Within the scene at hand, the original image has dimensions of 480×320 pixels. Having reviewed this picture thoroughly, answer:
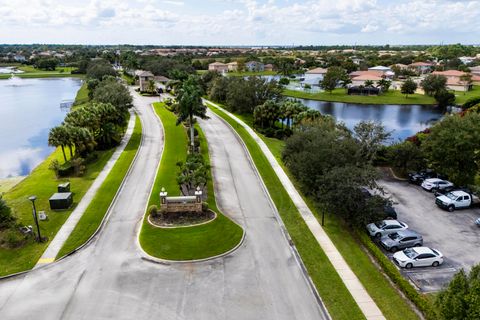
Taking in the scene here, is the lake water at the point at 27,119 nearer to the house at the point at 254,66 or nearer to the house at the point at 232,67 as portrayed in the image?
the house at the point at 232,67

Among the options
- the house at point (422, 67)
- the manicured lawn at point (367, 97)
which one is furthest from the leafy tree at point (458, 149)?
the house at point (422, 67)

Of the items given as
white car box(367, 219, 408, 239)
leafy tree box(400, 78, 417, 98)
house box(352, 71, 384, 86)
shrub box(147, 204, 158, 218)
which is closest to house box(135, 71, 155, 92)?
house box(352, 71, 384, 86)

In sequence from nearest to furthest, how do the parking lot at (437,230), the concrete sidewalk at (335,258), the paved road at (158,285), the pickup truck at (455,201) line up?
the paved road at (158,285) < the concrete sidewalk at (335,258) < the parking lot at (437,230) < the pickup truck at (455,201)

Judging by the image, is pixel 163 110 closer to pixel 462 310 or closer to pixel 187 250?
→ pixel 187 250

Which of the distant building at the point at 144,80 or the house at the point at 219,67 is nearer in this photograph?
the distant building at the point at 144,80

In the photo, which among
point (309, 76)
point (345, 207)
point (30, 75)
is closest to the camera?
point (345, 207)

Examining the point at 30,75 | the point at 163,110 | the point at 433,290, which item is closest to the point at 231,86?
the point at 163,110

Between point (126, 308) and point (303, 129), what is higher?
point (303, 129)
